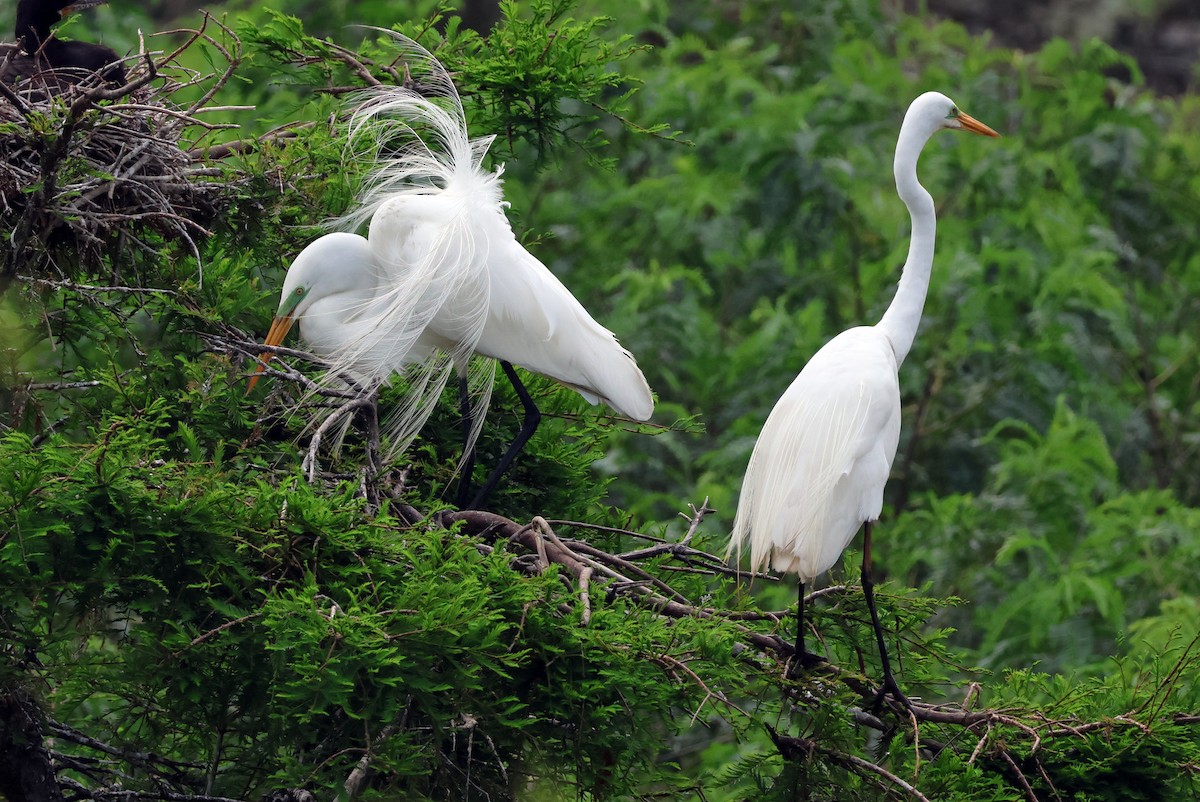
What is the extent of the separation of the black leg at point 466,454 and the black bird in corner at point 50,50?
1334 millimetres

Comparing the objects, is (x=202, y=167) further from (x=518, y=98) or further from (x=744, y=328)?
(x=744, y=328)

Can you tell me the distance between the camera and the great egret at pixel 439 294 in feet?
12.7

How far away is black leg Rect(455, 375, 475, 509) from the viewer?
4.09 meters

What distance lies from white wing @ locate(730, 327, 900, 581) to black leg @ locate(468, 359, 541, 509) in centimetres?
83

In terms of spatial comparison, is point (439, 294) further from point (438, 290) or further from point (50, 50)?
point (50, 50)

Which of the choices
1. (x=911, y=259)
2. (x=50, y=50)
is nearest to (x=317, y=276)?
(x=50, y=50)

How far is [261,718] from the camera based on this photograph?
287 centimetres

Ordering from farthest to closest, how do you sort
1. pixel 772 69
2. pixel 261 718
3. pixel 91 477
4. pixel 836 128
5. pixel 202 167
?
1. pixel 772 69
2. pixel 836 128
3. pixel 202 167
4. pixel 261 718
5. pixel 91 477

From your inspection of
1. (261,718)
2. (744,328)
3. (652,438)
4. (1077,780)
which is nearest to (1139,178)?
(744,328)

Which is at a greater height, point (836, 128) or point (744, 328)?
point (836, 128)

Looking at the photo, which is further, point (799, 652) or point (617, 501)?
point (617, 501)

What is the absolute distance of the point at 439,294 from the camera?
154 inches

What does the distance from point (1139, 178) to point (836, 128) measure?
214cm

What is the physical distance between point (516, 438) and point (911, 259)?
1.31 meters
